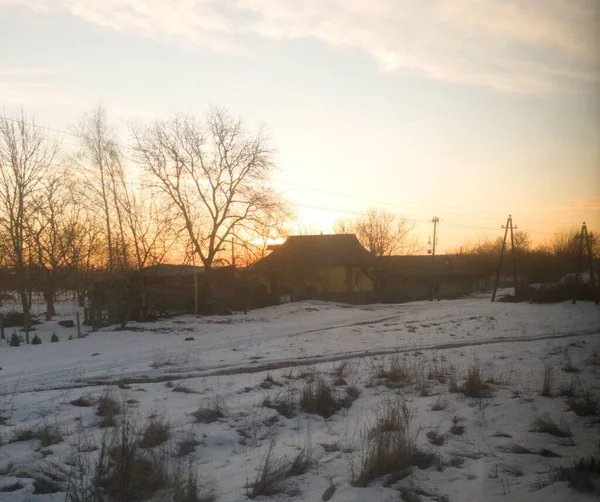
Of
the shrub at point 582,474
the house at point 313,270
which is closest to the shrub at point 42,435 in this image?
the shrub at point 582,474

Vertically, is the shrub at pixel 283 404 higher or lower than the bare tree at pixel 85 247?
lower

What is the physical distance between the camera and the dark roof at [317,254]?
52.5m

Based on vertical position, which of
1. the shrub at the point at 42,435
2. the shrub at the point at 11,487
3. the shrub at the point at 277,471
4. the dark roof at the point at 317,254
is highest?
the dark roof at the point at 317,254

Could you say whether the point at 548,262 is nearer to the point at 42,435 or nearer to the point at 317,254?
the point at 317,254

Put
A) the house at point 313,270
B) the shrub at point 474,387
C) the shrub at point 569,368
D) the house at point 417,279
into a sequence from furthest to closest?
1. the house at point 417,279
2. the house at point 313,270
3. the shrub at point 569,368
4. the shrub at point 474,387

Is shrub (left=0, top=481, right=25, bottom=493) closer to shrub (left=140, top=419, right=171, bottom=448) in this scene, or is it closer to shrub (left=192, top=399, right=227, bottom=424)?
shrub (left=140, top=419, right=171, bottom=448)

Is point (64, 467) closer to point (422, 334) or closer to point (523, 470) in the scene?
point (523, 470)

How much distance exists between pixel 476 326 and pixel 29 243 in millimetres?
28421

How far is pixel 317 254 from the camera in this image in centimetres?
5372

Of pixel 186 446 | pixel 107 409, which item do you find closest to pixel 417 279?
pixel 107 409

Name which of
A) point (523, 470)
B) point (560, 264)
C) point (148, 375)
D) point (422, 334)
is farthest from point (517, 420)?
point (560, 264)

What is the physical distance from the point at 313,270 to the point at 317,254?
1.80 metres

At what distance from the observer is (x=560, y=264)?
177 feet

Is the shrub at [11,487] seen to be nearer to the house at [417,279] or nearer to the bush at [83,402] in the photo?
the bush at [83,402]
